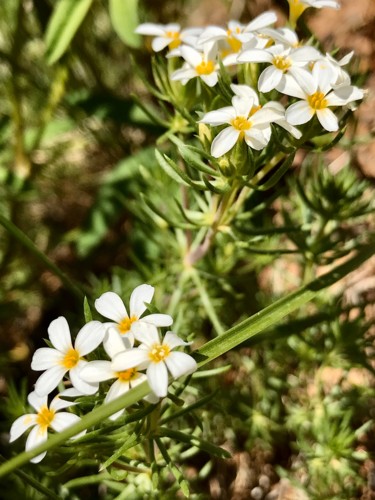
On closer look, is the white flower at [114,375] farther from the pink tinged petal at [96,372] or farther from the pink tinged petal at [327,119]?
the pink tinged petal at [327,119]

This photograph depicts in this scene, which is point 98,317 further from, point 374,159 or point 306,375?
point 374,159

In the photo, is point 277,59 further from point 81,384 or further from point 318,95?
point 81,384

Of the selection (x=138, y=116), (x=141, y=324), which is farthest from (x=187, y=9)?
(x=141, y=324)

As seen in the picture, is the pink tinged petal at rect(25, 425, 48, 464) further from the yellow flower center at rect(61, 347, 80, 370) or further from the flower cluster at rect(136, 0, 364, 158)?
the flower cluster at rect(136, 0, 364, 158)

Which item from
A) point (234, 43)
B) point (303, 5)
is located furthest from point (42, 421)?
point (303, 5)

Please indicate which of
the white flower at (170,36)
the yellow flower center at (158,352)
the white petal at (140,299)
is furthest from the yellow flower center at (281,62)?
the yellow flower center at (158,352)
